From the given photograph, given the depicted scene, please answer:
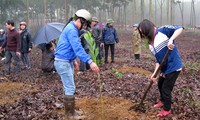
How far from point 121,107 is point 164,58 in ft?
5.09

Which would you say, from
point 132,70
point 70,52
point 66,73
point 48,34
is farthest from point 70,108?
point 132,70

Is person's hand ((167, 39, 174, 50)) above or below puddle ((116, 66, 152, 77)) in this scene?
above

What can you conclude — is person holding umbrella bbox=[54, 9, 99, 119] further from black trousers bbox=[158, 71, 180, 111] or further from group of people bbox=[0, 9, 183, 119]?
black trousers bbox=[158, 71, 180, 111]

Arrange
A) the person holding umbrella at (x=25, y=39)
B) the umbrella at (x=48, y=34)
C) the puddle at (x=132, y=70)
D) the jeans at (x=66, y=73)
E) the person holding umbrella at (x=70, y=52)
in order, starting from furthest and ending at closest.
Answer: the person holding umbrella at (x=25, y=39) → the puddle at (x=132, y=70) → the umbrella at (x=48, y=34) → the jeans at (x=66, y=73) → the person holding umbrella at (x=70, y=52)

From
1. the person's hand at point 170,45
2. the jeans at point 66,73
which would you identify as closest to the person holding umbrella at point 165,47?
the person's hand at point 170,45

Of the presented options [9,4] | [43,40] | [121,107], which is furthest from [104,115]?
[9,4]

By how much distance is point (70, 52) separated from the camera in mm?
5176

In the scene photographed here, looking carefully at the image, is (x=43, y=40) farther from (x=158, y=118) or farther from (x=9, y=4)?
(x=9, y=4)

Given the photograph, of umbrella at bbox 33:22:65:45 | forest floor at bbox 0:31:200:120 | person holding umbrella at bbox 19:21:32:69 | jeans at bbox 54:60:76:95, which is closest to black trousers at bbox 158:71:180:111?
forest floor at bbox 0:31:200:120

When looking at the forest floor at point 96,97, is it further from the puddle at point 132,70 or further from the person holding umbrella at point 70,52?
the person holding umbrella at point 70,52

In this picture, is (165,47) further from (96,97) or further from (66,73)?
(96,97)

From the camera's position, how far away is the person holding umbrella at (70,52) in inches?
192

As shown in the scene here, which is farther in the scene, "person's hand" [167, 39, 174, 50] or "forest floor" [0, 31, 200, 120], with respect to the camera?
"forest floor" [0, 31, 200, 120]

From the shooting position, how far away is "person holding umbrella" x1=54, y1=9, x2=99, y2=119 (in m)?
4.88
